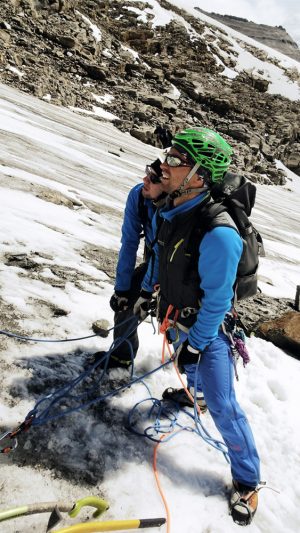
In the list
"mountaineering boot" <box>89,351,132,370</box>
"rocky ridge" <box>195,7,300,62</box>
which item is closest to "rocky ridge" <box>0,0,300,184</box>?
"mountaineering boot" <box>89,351,132,370</box>

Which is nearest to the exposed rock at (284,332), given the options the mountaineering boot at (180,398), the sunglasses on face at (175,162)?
the mountaineering boot at (180,398)

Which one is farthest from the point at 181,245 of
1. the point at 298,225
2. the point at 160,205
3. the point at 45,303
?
the point at 298,225

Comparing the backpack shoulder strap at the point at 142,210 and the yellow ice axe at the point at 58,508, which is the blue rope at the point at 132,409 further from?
the backpack shoulder strap at the point at 142,210

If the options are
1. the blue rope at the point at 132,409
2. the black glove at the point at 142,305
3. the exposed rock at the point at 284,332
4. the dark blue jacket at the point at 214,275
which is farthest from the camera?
the exposed rock at the point at 284,332

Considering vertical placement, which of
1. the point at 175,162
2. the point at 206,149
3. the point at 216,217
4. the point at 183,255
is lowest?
the point at 183,255

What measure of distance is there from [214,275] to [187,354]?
2.24ft

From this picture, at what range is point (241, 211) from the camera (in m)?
2.83

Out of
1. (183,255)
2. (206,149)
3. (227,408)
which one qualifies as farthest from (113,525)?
(206,149)

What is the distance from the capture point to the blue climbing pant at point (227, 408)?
9.59 feet

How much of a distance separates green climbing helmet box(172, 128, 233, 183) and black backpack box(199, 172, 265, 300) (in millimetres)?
95

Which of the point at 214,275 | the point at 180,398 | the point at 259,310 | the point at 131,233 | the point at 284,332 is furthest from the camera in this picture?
the point at 259,310

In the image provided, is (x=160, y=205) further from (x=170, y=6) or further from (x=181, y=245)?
(x=170, y=6)

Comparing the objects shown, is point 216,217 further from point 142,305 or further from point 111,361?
point 111,361

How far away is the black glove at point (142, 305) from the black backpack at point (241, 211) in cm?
90
